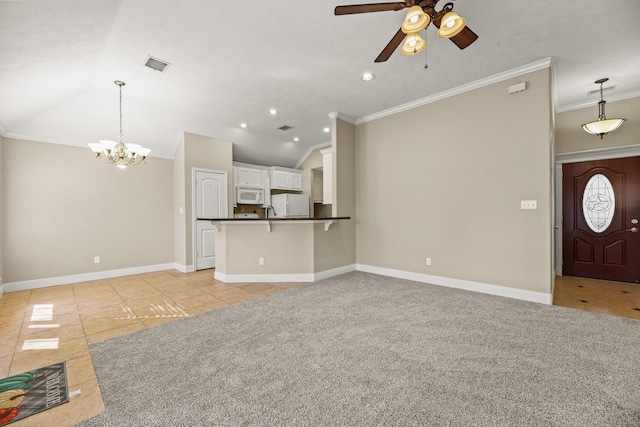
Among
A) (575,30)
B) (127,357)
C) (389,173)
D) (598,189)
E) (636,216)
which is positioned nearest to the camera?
(127,357)

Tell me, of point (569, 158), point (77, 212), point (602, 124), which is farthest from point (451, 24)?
point (77, 212)

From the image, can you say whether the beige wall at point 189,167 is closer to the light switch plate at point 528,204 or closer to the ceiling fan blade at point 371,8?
the ceiling fan blade at point 371,8

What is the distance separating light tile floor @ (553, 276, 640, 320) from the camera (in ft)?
10.5

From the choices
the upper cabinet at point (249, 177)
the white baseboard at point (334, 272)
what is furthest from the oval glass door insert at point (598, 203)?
the upper cabinet at point (249, 177)

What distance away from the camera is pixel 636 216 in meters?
4.29

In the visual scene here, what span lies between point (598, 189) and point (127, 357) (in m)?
6.76

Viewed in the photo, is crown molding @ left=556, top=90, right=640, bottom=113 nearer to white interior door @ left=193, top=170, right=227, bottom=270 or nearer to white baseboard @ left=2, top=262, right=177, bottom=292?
white interior door @ left=193, top=170, right=227, bottom=270

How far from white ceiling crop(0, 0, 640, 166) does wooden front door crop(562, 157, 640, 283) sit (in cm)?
97

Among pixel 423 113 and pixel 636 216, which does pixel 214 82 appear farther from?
pixel 636 216

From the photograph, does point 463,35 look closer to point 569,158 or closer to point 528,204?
point 528,204

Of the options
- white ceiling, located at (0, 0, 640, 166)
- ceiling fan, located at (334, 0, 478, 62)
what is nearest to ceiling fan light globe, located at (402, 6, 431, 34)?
ceiling fan, located at (334, 0, 478, 62)

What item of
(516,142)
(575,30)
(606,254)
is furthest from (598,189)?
(575,30)

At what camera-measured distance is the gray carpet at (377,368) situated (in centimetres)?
156

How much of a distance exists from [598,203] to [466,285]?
284cm
